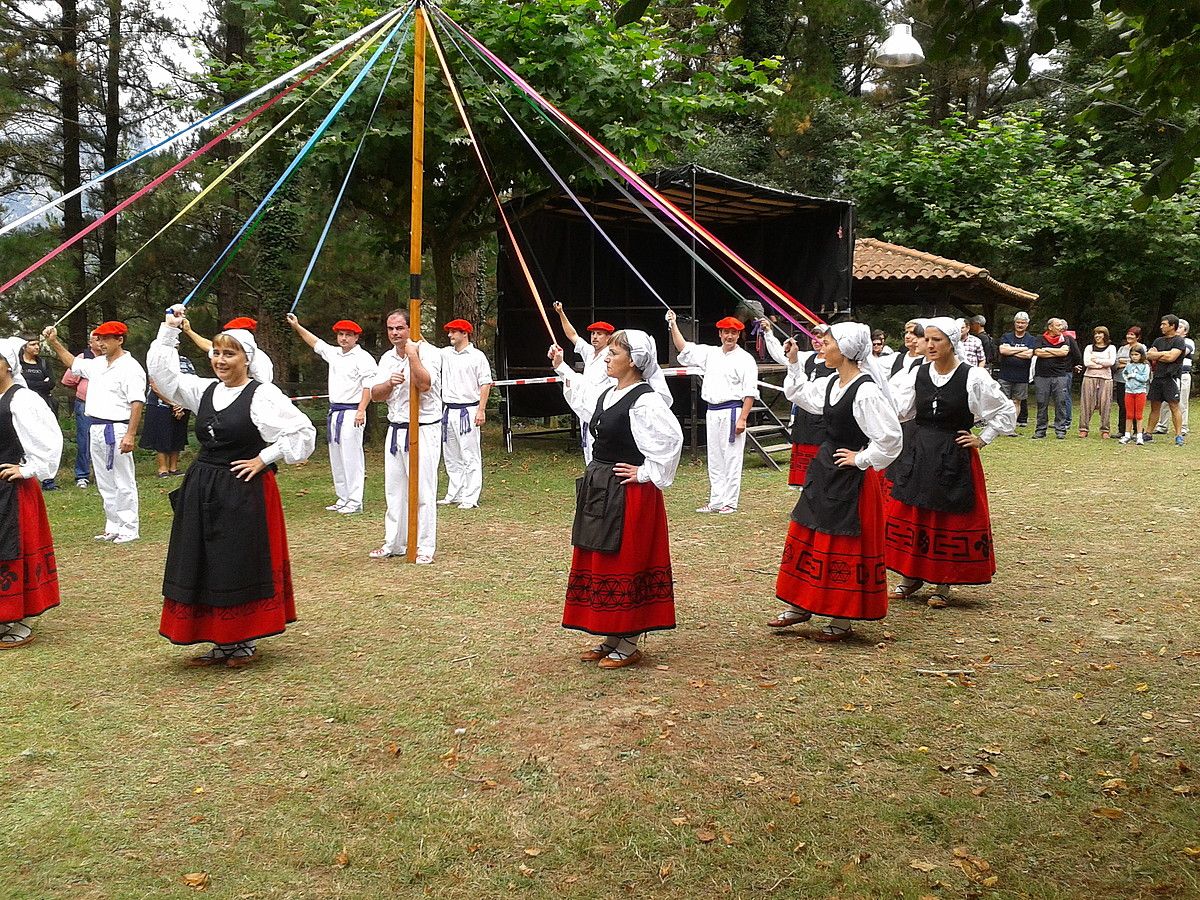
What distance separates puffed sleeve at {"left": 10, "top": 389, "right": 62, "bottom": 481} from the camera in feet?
18.7

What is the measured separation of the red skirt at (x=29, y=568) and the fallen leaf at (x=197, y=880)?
3.06 metres

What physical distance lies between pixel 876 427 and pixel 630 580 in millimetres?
1570

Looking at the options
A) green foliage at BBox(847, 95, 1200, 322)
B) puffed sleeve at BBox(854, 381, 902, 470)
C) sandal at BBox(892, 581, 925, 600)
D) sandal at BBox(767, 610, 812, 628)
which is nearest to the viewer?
puffed sleeve at BBox(854, 381, 902, 470)

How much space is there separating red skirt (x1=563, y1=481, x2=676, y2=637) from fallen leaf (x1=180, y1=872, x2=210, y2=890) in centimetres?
235

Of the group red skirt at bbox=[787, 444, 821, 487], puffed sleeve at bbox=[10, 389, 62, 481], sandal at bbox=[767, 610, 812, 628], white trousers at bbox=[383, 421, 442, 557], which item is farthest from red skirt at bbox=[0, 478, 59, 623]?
red skirt at bbox=[787, 444, 821, 487]

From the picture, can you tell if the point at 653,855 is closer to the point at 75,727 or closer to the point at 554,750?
the point at 554,750

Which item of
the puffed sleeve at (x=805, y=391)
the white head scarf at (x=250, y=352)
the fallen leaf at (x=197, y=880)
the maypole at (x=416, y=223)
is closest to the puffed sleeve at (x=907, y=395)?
the puffed sleeve at (x=805, y=391)

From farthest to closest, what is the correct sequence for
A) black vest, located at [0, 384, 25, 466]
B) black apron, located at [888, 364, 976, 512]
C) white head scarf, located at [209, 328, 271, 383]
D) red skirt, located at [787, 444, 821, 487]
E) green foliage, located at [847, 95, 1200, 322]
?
1. green foliage, located at [847, 95, 1200, 322]
2. red skirt, located at [787, 444, 821, 487]
3. black apron, located at [888, 364, 976, 512]
4. black vest, located at [0, 384, 25, 466]
5. white head scarf, located at [209, 328, 271, 383]

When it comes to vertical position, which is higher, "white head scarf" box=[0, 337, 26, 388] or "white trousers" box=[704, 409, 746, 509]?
"white head scarf" box=[0, 337, 26, 388]

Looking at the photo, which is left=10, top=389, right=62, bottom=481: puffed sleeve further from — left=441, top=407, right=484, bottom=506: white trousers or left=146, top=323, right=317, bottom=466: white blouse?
left=441, top=407, right=484, bottom=506: white trousers

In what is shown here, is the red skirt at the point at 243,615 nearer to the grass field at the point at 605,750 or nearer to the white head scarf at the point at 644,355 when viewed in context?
the grass field at the point at 605,750

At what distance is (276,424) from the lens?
525 centimetres

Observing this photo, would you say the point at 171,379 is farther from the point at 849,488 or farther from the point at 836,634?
the point at 836,634

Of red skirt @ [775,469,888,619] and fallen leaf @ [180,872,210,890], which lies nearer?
fallen leaf @ [180,872,210,890]
